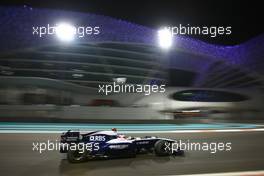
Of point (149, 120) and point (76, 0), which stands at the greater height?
point (76, 0)

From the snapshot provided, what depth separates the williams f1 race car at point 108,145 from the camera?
212 cm

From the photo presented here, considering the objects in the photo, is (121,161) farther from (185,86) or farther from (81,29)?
(81,29)

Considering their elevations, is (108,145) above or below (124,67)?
below

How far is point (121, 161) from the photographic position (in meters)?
2.19

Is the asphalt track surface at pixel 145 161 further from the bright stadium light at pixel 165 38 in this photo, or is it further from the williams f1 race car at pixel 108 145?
the bright stadium light at pixel 165 38

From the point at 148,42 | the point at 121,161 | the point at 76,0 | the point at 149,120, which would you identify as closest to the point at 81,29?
the point at 76,0

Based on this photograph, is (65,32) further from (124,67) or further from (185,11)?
(185,11)

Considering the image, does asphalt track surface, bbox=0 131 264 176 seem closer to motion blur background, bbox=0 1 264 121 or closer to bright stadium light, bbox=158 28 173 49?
motion blur background, bbox=0 1 264 121

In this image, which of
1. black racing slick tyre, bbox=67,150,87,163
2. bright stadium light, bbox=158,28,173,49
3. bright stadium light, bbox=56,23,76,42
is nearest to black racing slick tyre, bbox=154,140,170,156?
black racing slick tyre, bbox=67,150,87,163

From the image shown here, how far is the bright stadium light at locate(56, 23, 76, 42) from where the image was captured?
85.3 inches

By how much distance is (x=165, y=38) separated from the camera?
7.23 feet

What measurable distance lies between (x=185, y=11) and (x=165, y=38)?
221 millimetres

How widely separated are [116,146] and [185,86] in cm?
54

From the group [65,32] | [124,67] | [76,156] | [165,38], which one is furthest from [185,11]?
[76,156]
